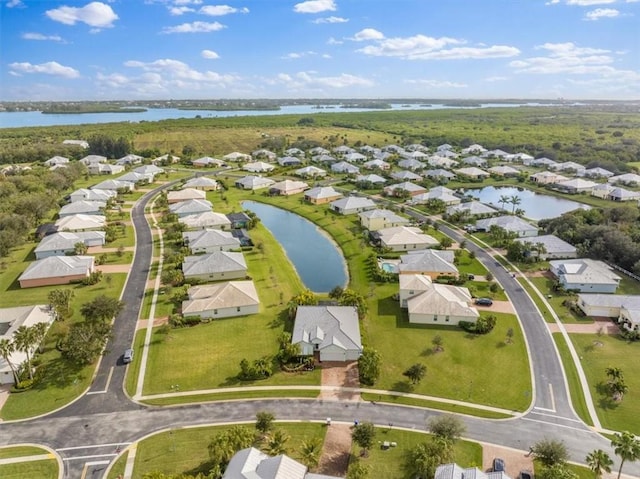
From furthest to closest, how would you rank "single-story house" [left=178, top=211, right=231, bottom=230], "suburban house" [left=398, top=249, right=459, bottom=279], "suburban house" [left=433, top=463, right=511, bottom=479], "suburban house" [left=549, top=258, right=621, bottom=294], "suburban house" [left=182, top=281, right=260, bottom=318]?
"single-story house" [left=178, top=211, right=231, bottom=230]
"suburban house" [left=398, top=249, right=459, bottom=279]
"suburban house" [left=549, top=258, right=621, bottom=294]
"suburban house" [left=182, top=281, right=260, bottom=318]
"suburban house" [left=433, top=463, right=511, bottom=479]

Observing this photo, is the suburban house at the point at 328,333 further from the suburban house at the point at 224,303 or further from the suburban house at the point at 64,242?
the suburban house at the point at 64,242

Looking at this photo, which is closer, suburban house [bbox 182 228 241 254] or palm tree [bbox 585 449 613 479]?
palm tree [bbox 585 449 613 479]

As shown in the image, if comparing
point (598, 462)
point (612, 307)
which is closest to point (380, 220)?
point (612, 307)

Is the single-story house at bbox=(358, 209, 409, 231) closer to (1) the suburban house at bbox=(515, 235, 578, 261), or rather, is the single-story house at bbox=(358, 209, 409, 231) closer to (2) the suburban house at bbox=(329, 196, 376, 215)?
(2) the suburban house at bbox=(329, 196, 376, 215)

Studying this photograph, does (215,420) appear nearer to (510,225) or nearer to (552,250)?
(552,250)

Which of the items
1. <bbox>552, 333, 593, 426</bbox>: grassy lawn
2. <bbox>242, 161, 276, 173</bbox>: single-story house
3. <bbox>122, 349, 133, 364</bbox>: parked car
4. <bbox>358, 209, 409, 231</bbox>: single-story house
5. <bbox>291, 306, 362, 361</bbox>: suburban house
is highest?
<bbox>242, 161, 276, 173</bbox>: single-story house

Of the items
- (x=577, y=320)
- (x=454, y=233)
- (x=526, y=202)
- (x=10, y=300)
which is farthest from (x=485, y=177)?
(x=10, y=300)

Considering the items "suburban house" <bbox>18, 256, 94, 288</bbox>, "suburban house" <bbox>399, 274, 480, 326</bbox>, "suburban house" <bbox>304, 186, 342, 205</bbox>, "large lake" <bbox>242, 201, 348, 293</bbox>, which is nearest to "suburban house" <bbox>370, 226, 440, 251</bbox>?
"large lake" <bbox>242, 201, 348, 293</bbox>
